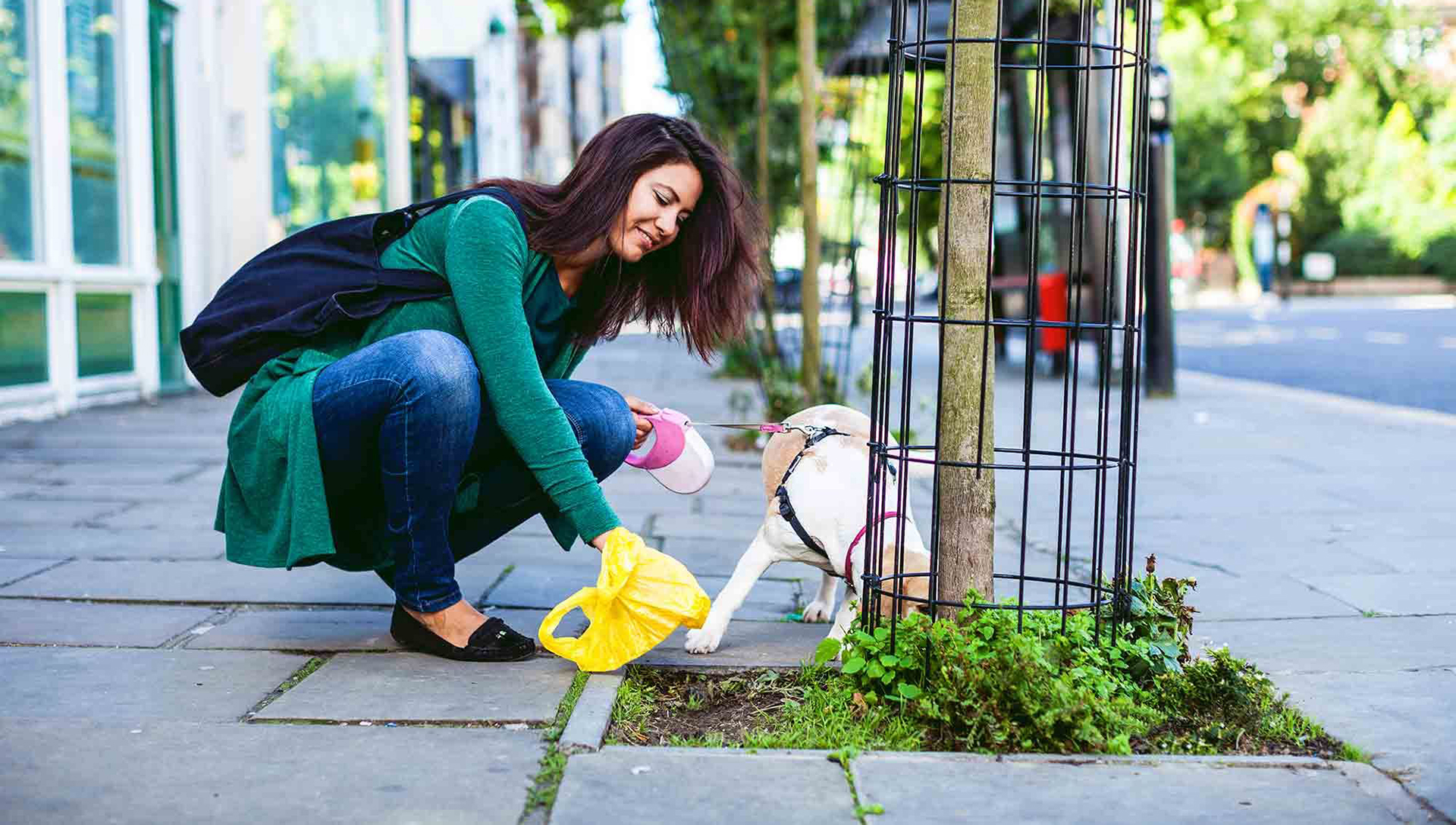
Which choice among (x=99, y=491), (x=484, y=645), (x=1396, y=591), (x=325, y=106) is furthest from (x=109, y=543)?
(x=325, y=106)

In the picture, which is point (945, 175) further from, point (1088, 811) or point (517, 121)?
point (517, 121)

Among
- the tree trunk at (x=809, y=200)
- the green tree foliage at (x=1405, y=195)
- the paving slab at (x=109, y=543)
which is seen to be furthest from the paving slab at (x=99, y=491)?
the green tree foliage at (x=1405, y=195)

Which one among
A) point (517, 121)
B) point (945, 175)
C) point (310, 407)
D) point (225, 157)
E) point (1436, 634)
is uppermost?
point (517, 121)

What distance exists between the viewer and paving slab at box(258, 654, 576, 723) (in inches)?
104

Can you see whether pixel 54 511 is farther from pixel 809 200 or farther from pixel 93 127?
pixel 93 127

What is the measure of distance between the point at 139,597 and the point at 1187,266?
3816 cm

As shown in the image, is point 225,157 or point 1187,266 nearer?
point 225,157

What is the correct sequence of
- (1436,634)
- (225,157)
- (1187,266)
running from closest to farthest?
(1436,634) < (225,157) < (1187,266)

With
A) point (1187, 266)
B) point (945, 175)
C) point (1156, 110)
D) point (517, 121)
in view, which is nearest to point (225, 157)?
point (1156, 110)

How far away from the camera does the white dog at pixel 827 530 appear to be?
2986 mm

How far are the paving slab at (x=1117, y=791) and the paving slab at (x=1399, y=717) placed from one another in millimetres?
77

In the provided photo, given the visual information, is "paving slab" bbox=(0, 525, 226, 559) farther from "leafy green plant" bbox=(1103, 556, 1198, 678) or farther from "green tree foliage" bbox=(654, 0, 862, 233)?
"green tree foliage" bbox=(654, 0, 862, 233)

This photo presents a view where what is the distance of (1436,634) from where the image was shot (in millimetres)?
3445

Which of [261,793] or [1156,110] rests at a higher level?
[1156,110]
